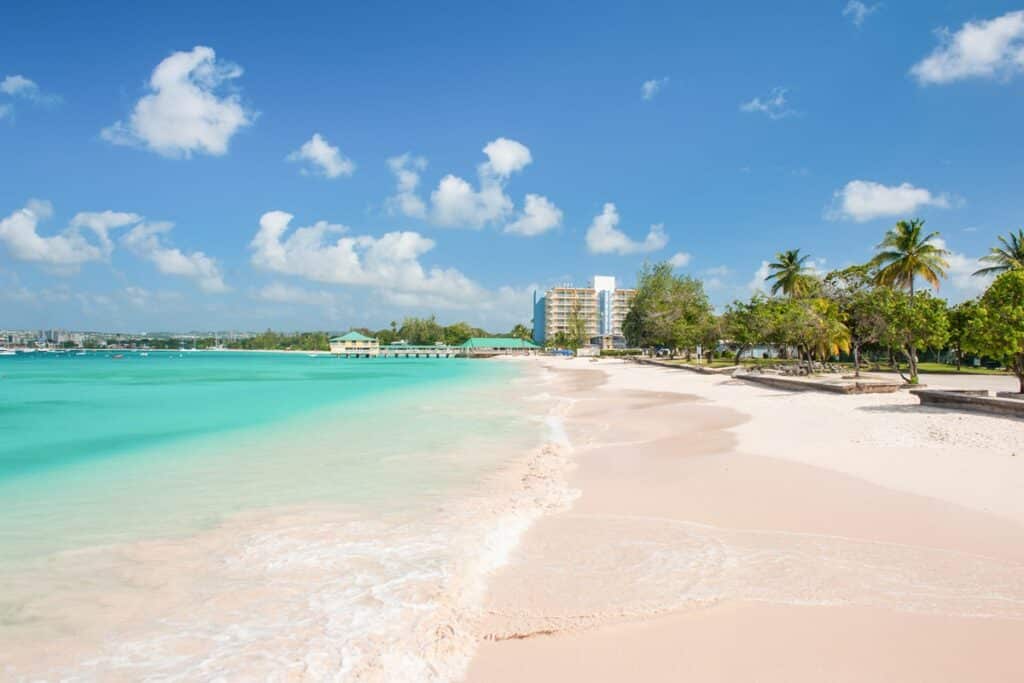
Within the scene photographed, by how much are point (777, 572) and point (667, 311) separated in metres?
61.8

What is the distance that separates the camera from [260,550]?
6199mm

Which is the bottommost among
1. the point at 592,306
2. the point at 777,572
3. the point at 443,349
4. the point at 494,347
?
the point at 777,572

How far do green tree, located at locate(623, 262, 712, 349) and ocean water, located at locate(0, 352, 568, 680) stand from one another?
43.9 meters

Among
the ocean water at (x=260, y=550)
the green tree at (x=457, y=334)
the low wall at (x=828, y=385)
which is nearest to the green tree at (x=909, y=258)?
the low wall at (x=828, y=385)

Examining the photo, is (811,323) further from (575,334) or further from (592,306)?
(592,306)

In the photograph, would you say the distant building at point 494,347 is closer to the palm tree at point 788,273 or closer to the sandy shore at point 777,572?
the palm tree at point 788,273

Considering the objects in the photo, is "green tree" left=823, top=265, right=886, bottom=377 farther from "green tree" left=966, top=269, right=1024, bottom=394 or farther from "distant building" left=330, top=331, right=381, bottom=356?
Answer: "distant building" left=330, top=331, right=381, bottom=356

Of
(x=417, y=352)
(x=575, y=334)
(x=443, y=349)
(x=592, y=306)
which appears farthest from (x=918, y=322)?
(x=592, y=306)

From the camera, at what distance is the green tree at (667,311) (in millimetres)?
55500

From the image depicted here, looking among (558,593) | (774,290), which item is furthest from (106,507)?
(774,290)

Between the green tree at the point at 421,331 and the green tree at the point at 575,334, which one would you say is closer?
the green tree at the point at 575,334

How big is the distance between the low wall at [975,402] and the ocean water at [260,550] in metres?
10.5

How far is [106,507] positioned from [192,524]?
222 centimetres

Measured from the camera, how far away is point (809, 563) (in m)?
5.09
